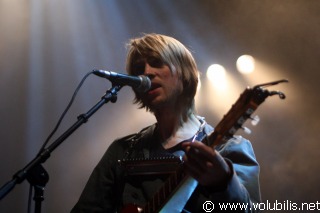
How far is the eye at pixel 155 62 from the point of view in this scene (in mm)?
1973

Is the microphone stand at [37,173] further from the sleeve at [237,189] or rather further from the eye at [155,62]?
the sleeve at [237,189]

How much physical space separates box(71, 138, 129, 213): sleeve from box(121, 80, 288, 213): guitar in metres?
0.37

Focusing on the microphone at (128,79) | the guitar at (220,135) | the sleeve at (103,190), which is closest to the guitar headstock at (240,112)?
the guitar at (220,135)

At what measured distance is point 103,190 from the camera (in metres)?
1.98

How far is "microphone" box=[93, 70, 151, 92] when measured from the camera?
5.38 feet

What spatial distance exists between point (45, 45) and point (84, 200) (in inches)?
97.0

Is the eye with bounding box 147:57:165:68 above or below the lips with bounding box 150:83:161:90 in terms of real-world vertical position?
above

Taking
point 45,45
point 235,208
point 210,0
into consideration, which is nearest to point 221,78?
point 210,0

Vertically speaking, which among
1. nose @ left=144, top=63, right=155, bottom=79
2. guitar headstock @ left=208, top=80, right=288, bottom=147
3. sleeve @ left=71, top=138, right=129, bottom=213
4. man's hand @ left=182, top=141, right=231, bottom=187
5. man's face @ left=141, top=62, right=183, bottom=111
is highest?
nose @ left=144, top=63, right=155, bottom=79

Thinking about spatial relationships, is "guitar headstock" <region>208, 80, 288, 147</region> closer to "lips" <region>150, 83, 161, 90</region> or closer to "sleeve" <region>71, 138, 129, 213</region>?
"lips" <region>150, 83, 161, 90</region>

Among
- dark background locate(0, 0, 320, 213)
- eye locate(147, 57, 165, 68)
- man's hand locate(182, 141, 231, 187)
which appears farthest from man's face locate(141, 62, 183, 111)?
dark background locate(0, 0, 320, 213)

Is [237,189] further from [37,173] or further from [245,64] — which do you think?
[245,64]

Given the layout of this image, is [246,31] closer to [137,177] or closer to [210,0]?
[210,0]

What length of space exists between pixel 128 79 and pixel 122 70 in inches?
99.1
